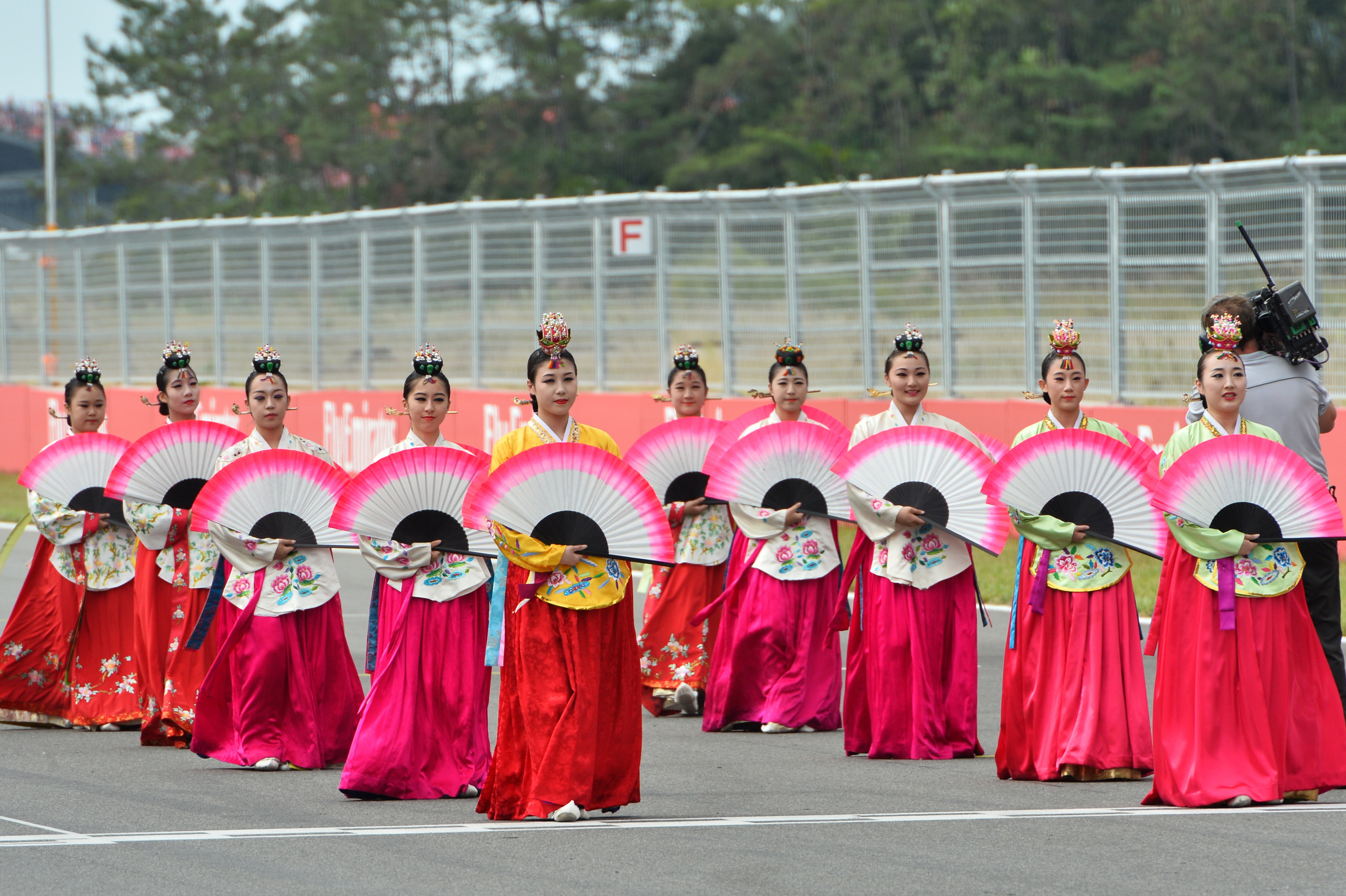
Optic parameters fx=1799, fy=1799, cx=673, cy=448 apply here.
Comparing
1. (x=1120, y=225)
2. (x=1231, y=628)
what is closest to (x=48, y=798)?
(x=1231, y=628)

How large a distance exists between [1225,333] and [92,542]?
18.9 feet

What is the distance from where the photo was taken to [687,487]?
985cm

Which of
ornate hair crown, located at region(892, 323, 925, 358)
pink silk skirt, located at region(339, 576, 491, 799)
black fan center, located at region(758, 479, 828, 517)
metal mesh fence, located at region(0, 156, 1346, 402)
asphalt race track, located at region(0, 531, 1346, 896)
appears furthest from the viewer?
metal mesh fence, located at region(0, 156, 1346, 402)

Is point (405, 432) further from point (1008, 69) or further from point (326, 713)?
point (1008, 69)

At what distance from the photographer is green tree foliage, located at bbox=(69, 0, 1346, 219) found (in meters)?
34.3

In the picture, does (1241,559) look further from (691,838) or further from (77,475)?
(77,475)

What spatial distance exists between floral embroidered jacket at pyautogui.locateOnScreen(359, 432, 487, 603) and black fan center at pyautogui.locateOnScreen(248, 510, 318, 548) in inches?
25.0

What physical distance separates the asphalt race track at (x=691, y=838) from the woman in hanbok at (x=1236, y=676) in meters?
0.12

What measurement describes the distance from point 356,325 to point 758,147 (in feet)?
59.8

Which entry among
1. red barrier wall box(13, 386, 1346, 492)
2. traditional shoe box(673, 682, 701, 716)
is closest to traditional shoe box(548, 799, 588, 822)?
traditional shoe box(673, 682, 701, 716)

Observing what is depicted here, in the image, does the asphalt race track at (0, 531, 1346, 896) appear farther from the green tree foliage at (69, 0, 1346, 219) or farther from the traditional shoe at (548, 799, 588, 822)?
the green tree foliage at (69, 0, 1346, 219)

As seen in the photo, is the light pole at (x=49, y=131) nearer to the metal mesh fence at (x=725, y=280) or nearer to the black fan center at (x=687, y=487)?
the metal mesh fence at (x=725, y=280)

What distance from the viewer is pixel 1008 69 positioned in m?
35.6

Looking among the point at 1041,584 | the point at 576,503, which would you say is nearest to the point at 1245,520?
the point at 1041,584
